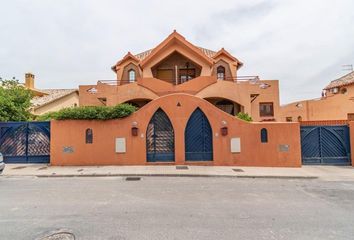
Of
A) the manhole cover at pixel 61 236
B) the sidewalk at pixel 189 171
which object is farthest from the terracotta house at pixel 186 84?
the manhole cover at pixel 61 236

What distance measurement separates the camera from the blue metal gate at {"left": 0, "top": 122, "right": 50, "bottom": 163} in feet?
44.4

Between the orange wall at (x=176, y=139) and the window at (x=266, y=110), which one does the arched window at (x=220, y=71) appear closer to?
the window at (x=266, y=110)

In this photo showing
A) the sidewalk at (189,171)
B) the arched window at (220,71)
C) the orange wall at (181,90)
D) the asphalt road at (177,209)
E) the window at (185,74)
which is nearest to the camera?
the asphalt road at (177,209)

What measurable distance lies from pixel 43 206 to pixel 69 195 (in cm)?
113

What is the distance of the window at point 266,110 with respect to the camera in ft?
70.6

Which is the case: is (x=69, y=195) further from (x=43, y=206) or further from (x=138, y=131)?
(x=138, y=131)

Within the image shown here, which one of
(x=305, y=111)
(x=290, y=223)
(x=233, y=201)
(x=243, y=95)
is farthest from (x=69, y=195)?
(x=305, y=111)

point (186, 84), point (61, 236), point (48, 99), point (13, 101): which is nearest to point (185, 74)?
point (186, 84)

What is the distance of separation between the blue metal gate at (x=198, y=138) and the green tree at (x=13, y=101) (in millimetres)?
11827

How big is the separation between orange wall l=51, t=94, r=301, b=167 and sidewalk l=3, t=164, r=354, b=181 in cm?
65

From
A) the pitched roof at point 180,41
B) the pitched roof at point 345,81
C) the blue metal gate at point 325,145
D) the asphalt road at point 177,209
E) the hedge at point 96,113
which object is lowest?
the asphalt road at point 177,209

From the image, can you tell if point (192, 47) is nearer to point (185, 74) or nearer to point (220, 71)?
point (185, 74)

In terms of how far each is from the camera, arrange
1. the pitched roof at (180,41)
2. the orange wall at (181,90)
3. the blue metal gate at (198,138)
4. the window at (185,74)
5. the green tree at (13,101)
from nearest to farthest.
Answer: the blue metal gate at (198,138)
the green tree at (13,101)
the orange wall at (181,90)
the pitched roof at (180,41)
the window at (185,74)

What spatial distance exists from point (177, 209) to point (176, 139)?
7.07 m
